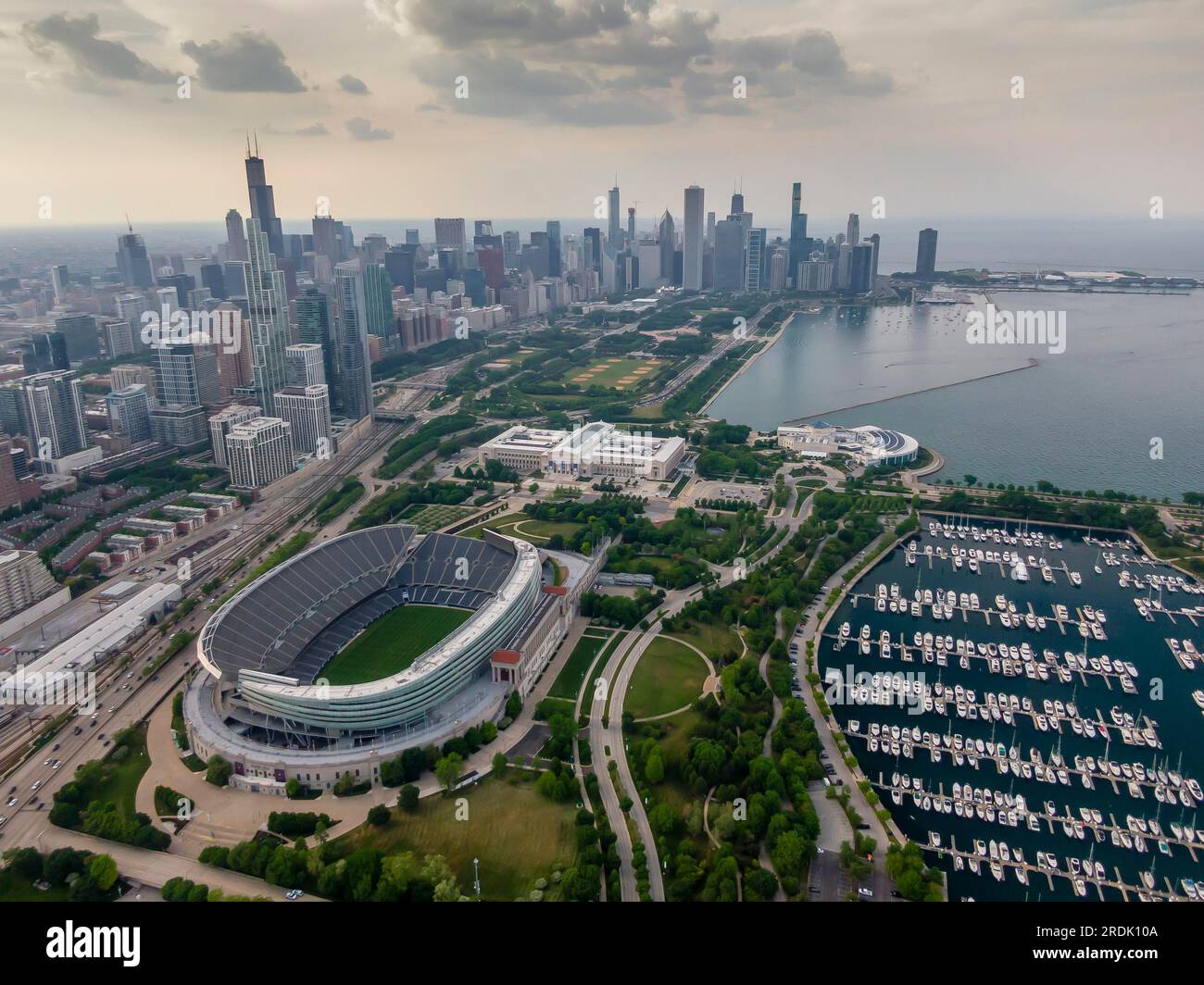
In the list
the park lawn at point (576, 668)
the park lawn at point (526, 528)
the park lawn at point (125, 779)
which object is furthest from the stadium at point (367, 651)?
the park lawn at point (526, 528)

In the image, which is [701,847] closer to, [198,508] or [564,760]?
[564,760]

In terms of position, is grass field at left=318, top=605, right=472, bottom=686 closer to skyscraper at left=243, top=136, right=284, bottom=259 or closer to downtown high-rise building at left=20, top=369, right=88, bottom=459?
downtown high-rise building at left=20, top=369, right=88, bottom=459

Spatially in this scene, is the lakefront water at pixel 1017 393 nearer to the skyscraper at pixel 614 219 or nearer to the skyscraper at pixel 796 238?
the skyscraper at pixel 796 238

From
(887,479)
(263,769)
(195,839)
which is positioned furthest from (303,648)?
(887,479)

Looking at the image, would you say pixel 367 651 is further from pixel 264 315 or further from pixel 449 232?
pixel 449 232

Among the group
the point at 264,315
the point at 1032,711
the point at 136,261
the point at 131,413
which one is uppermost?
the point at 136,261

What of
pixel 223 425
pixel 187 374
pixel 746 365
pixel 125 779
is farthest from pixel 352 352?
pixel 125 779
